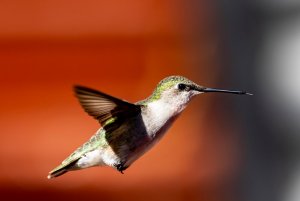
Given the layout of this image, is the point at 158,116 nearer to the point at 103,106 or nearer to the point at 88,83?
the point at 103,106

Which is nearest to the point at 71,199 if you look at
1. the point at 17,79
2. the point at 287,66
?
the point at 17,79

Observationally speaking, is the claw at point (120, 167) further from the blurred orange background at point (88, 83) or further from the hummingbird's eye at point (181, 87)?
the blurred orange background at point (88, 83)

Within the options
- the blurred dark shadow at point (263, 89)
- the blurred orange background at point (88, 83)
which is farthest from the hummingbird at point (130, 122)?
the blurred dark shadow at point (263, 89)

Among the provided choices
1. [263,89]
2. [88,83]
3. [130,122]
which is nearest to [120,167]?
[130,122]

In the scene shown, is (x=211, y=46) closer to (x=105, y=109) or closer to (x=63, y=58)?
(x=63, y=58)

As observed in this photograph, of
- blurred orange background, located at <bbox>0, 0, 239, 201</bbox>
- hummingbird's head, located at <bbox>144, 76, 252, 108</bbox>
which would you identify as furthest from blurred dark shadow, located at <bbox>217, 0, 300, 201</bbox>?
hummingbird's head, located at <bbox>144, 76, 252, 108</bbox>

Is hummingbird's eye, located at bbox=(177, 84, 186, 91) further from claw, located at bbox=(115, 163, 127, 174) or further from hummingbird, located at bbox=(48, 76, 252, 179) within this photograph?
claw, located at bbox=(115, 163, 127, 174)
